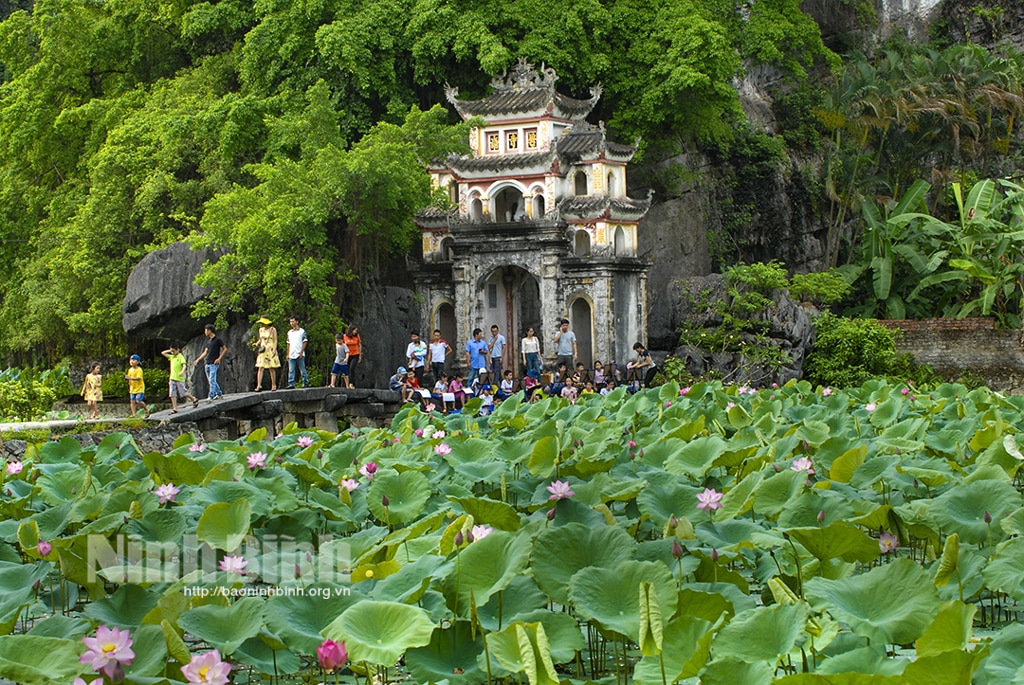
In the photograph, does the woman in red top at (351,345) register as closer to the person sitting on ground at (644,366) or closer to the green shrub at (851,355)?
the person sitting on ground at (644,366)

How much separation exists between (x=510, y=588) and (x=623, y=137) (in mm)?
20316

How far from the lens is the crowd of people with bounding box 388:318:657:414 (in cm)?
1688

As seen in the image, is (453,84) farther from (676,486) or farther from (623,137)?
(676,486)

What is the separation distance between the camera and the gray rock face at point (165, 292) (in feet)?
66.1

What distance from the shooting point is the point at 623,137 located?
23.0m

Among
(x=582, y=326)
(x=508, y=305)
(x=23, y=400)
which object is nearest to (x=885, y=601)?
(x=23, y=400)

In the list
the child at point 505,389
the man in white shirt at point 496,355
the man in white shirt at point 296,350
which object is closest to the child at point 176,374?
the man in white shirt at point 296,350

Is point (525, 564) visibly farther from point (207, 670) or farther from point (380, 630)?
point (207, 670)

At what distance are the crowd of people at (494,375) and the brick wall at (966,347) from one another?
6277 millimetres

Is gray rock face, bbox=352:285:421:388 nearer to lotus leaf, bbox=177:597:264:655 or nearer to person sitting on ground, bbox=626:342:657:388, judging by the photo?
person sitting on ground, bbox=626:342:657:388

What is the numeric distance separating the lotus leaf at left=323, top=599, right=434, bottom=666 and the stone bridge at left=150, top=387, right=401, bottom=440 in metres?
11.1

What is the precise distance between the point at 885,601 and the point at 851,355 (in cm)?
1944

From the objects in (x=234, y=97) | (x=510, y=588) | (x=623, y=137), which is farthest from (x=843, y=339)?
(x=510, y=588)

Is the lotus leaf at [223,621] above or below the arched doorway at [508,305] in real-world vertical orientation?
below
